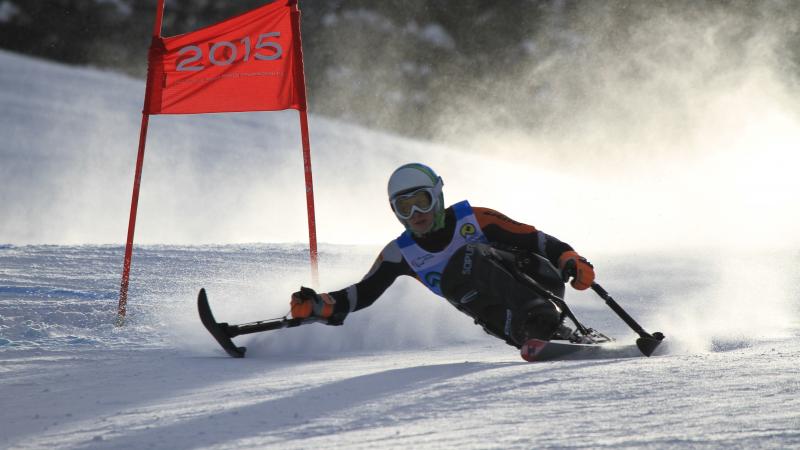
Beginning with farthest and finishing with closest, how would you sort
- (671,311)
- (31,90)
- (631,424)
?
(31,90) < (671,311) < (631,424)

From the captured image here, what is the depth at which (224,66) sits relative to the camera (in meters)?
5.61

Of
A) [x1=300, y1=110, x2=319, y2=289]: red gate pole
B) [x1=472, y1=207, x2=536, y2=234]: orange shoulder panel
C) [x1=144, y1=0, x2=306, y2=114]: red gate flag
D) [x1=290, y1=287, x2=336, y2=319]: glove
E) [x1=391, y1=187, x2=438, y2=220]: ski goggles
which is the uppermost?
[x1=144, y1=0, x2=306, y2=114]: red gate flag

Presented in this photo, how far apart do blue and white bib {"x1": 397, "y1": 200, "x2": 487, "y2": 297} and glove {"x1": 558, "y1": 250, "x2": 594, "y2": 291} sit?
449 mm

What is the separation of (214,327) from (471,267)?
1319 millimetres

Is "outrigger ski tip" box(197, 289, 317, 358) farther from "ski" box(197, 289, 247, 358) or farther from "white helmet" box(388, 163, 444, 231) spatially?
"white helmet" box(388, 163, 444, 231)

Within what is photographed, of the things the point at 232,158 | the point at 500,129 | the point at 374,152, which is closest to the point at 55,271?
the point at 232,158

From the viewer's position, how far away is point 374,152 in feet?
74.1

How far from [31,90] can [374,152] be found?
10523 mm

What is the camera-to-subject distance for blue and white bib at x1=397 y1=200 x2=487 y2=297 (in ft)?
14.6

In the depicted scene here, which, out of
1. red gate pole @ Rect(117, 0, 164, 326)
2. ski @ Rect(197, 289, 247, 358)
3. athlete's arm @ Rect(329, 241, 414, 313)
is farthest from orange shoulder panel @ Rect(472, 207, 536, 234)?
red gate pole @ Rect(117, 0, 164, 326)

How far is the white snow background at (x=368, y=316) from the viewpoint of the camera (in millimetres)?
2494

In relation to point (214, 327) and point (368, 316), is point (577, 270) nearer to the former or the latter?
point (368, 316)

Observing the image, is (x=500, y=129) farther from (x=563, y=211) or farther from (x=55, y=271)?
(x=55, y=271)

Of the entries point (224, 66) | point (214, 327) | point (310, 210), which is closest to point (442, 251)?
point (214, 327)
